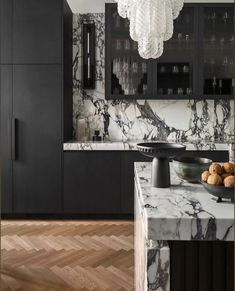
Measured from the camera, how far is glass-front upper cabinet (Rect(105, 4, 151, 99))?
4.36m

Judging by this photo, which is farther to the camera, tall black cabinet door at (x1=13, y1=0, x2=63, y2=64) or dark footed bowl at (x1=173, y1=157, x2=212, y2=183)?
tall black cabinet door at (x1=13, y1=0, x2=63, y2=64)

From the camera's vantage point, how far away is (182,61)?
4379 mm

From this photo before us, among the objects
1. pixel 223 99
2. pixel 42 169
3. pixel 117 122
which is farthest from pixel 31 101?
pixel 223 99

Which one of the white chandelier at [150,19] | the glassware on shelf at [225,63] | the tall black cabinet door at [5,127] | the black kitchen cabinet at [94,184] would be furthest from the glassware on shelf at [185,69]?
the tall black cabinet door at [5,127]

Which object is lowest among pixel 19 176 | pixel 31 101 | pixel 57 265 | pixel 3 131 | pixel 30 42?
pixel 57 265

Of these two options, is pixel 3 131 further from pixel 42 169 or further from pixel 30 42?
pixel 30 42

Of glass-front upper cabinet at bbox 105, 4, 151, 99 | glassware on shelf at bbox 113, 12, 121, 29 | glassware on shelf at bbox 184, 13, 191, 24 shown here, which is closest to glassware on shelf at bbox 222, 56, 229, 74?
glassware on shelf at bbox 184, 13, 191, 24

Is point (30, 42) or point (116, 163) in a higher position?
point (30, 42)

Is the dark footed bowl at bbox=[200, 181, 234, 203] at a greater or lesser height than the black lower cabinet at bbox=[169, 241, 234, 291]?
greater

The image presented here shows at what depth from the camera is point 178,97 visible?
4355 mm

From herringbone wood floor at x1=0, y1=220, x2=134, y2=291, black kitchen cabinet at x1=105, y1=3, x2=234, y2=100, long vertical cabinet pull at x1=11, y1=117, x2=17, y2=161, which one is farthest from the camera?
black kitchen cabinet at x1=105, y1=3, x2=234, y2=100

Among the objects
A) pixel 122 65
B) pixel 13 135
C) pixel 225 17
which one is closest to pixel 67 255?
pixel 13 135

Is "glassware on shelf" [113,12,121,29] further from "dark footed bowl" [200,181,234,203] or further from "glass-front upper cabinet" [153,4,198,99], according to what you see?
"dark footed bowl" [200,181,234,203]

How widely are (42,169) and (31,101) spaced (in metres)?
0.80
